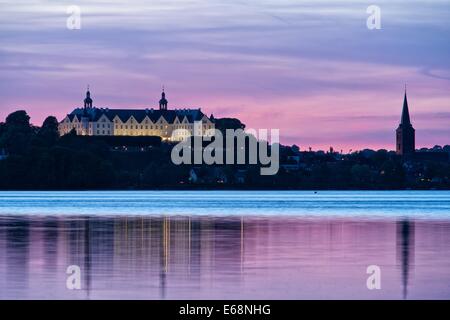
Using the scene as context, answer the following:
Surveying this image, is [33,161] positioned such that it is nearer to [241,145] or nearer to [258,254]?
[241,145]

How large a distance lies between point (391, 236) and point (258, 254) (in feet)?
29.4

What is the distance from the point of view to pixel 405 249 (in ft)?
99.8

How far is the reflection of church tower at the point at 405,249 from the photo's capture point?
23258 millimetres

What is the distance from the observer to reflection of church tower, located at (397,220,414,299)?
916 inches

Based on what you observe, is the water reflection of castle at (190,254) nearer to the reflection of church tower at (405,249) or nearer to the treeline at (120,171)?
the reflection of church tower at (405,249)

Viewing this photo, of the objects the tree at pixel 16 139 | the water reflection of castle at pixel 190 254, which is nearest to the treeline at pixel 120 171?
the tree at pixel 16 139
